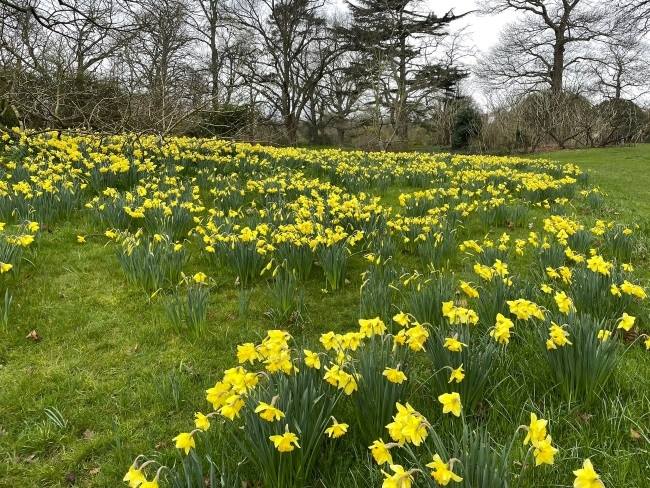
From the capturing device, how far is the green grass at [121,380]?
80.7 inches

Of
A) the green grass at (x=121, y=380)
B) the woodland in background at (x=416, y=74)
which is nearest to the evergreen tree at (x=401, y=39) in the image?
the woodland in background at (x=416, y=74)

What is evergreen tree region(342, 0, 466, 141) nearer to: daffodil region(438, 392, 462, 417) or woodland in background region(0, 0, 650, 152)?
woodland in background region(0, 0, 650, 152)

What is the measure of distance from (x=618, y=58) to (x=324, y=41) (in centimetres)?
1751

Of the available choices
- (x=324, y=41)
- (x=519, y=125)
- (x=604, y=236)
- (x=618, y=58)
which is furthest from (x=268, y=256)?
(x=618, y=58)

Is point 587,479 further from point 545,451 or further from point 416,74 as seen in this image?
point 416,74

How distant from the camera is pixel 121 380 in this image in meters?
2.75

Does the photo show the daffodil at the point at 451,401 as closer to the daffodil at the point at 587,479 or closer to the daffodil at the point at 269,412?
the daffodil at the point at 587,479

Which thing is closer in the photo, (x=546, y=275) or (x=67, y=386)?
(x=67, y=386)

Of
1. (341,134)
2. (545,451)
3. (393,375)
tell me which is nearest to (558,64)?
(341,134)

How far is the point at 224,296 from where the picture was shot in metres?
3.92

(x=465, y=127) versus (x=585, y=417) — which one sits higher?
(x=465, y=127)

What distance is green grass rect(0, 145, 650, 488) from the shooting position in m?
2.05

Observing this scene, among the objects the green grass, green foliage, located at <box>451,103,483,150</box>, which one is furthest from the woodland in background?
the green grass

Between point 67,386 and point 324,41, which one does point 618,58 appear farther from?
point 67,386
